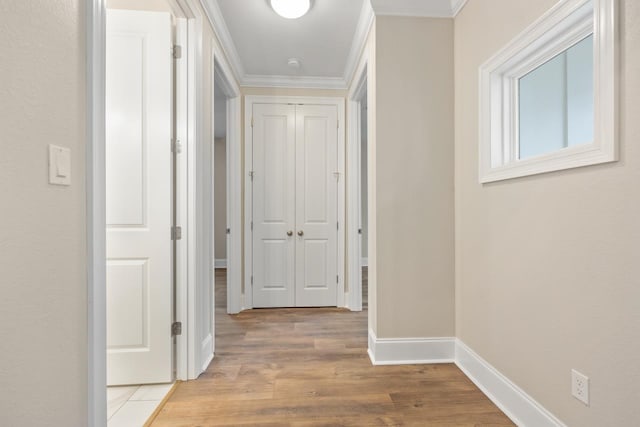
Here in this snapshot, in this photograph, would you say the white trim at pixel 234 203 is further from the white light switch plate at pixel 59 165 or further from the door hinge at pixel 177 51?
the white light switch plate at pixel 59 165

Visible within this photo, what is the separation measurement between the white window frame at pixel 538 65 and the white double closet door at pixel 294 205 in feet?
6.03

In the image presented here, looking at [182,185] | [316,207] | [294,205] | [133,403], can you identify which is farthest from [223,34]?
[133,403]

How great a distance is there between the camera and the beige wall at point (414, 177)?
2.16 m

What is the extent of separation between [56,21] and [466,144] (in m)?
2.13

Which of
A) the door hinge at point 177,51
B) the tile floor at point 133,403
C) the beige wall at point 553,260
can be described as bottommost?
the tile floor at point 133,403

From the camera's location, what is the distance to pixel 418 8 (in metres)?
2.12

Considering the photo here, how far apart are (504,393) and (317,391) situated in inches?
41.1

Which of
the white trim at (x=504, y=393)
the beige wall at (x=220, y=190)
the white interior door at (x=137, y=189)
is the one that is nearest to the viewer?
the white trim at (x=504, y=393)

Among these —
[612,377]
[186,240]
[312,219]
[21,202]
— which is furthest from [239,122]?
[612,377]

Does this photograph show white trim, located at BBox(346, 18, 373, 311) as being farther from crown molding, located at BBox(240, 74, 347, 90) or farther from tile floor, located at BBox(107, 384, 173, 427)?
tile floor, located at BBox(107, 384, 173, 427)

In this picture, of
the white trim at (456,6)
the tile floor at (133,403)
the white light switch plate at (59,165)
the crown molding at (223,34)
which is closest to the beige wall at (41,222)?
the white light switch plate at (59,165)

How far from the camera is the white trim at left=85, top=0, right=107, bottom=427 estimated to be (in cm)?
101

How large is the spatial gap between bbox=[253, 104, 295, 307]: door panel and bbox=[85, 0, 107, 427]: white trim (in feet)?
7.57

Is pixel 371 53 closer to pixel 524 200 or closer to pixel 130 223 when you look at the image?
pixel 524 200
